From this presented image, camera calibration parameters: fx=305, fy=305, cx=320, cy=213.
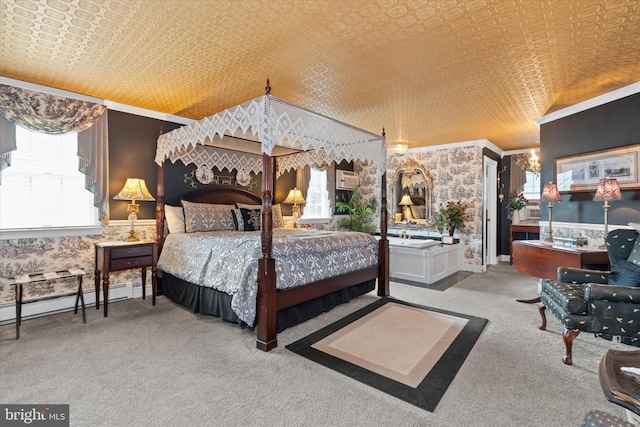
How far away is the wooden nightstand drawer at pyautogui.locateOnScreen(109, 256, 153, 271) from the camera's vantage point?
3437mm

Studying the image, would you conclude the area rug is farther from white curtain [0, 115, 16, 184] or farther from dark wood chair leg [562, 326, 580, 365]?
white curtain [0, 115, 16, 184]

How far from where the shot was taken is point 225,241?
3203mm

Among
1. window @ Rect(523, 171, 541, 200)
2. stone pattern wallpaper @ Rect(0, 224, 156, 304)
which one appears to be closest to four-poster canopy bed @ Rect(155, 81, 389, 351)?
stone pattern wallpaper @ Rect(0, 224, 156, 304)

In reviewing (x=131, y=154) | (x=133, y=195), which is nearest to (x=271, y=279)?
(x=133, y=195)

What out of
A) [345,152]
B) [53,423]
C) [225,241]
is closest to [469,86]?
[345,152]

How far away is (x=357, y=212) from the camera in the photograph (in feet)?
23.4

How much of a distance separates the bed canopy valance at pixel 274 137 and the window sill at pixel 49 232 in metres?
1.16

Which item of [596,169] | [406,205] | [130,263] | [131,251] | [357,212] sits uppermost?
[596,169]

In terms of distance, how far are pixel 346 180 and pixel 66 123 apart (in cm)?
525

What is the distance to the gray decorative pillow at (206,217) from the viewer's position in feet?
13.6

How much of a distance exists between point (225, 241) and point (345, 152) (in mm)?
1770

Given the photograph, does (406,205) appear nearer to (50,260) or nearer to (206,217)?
(206,217)

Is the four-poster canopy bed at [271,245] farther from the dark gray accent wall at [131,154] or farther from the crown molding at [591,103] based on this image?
the crown molding at [591,103]

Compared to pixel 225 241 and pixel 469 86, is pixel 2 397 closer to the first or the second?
pixel 225 241
